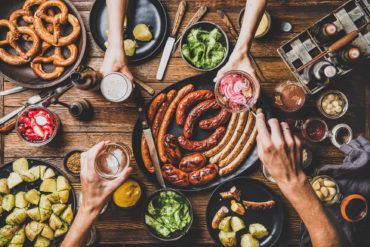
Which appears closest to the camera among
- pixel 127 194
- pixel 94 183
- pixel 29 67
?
pixel 94 183

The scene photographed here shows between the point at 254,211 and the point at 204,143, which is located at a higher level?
the point at 204,143

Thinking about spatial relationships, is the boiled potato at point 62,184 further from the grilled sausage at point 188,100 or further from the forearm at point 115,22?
the forearm at point 115,22

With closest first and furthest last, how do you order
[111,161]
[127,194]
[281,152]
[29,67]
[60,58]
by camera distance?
A: [281,152]
[111,161]
[127,194]
[60,58]
[29,67]

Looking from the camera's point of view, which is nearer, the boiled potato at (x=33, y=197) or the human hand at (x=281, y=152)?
the human hand at (x=281, y=152)

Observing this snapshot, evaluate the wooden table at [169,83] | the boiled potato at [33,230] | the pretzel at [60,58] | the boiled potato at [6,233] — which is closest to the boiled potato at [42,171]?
the wooden table at [169,83]

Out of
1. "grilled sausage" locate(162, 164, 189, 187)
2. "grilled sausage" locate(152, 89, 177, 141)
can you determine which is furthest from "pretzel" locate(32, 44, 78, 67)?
"grilled sausage" locate(162, 164, 189, 187)

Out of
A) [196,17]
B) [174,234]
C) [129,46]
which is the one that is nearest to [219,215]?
[174,234]

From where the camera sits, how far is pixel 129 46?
2717 millimetres

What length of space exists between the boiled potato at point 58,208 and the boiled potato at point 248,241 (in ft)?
6.34

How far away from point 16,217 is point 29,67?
164cm

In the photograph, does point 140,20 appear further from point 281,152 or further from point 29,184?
point 29,184

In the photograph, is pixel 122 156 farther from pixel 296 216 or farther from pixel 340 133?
pixel 340 133

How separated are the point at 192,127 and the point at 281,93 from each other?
1.02 metres

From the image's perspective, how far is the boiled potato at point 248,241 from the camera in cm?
262
